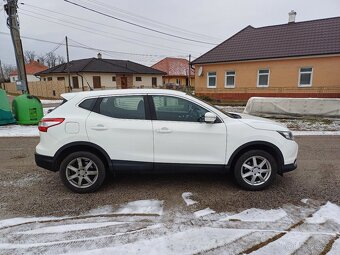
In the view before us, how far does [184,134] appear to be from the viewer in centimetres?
392

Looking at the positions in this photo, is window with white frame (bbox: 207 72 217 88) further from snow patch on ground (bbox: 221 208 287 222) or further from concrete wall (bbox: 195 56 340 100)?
snow patch on ground (bbox: 221 208 287 222)

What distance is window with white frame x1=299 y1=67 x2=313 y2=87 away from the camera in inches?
695

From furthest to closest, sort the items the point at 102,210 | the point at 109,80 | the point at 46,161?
1. the point at 109,80
2. the point at 46,161
3. the point at 102,210

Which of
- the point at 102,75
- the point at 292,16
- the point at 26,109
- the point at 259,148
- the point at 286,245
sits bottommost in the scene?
the point at 286,245

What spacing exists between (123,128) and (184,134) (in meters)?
0.94

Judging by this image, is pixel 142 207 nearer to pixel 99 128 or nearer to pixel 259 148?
pixel 99 128

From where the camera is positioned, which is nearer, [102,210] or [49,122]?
[102,210]

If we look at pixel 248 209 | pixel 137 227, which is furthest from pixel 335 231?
pixel 137 227

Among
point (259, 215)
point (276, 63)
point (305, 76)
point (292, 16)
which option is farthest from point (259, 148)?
point (292, 16)

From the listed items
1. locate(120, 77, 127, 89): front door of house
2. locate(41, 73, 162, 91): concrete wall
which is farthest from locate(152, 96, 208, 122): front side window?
locate(120, 77, 127, 89): front door of house

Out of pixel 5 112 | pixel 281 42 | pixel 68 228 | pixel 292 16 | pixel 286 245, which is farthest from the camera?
pixel 292 16

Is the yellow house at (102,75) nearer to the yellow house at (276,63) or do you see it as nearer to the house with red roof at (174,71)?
the house with red roof at (174,71)

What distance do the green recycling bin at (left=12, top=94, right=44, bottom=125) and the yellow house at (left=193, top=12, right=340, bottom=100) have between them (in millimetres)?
14672

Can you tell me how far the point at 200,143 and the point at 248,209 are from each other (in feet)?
3.82
